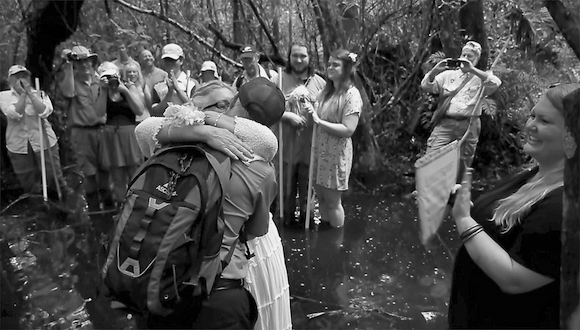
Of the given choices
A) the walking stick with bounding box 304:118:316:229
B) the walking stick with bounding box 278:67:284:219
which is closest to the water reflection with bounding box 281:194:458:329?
the walking stick with bounding box 304:118:316:229

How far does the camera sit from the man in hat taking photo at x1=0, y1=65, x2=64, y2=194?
5.73 m

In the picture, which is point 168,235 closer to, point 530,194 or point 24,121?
point 530,194

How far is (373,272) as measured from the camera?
168 inches

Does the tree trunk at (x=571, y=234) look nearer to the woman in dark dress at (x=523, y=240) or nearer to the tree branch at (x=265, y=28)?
the woman in dark dress at (x=523, y=240)

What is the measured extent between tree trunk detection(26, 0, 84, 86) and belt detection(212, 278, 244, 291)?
19.9 feet

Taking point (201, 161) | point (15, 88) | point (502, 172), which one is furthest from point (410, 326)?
point (15, 88)

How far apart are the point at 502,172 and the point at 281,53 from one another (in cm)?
353

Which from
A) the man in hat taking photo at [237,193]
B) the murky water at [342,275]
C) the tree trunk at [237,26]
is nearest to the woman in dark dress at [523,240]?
the man in hat taking photo at [237,193]

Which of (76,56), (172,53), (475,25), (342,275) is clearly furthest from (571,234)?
(475,25)

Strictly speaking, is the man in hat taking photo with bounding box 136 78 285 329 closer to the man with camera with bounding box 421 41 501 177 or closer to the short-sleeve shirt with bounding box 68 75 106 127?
the man with camera with bounding box 421 41 501 177

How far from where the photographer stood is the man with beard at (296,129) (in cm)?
502

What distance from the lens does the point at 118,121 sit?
18.3 feet

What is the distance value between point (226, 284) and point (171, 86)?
3656 millimetres

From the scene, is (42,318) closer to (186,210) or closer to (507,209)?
(186,210)
